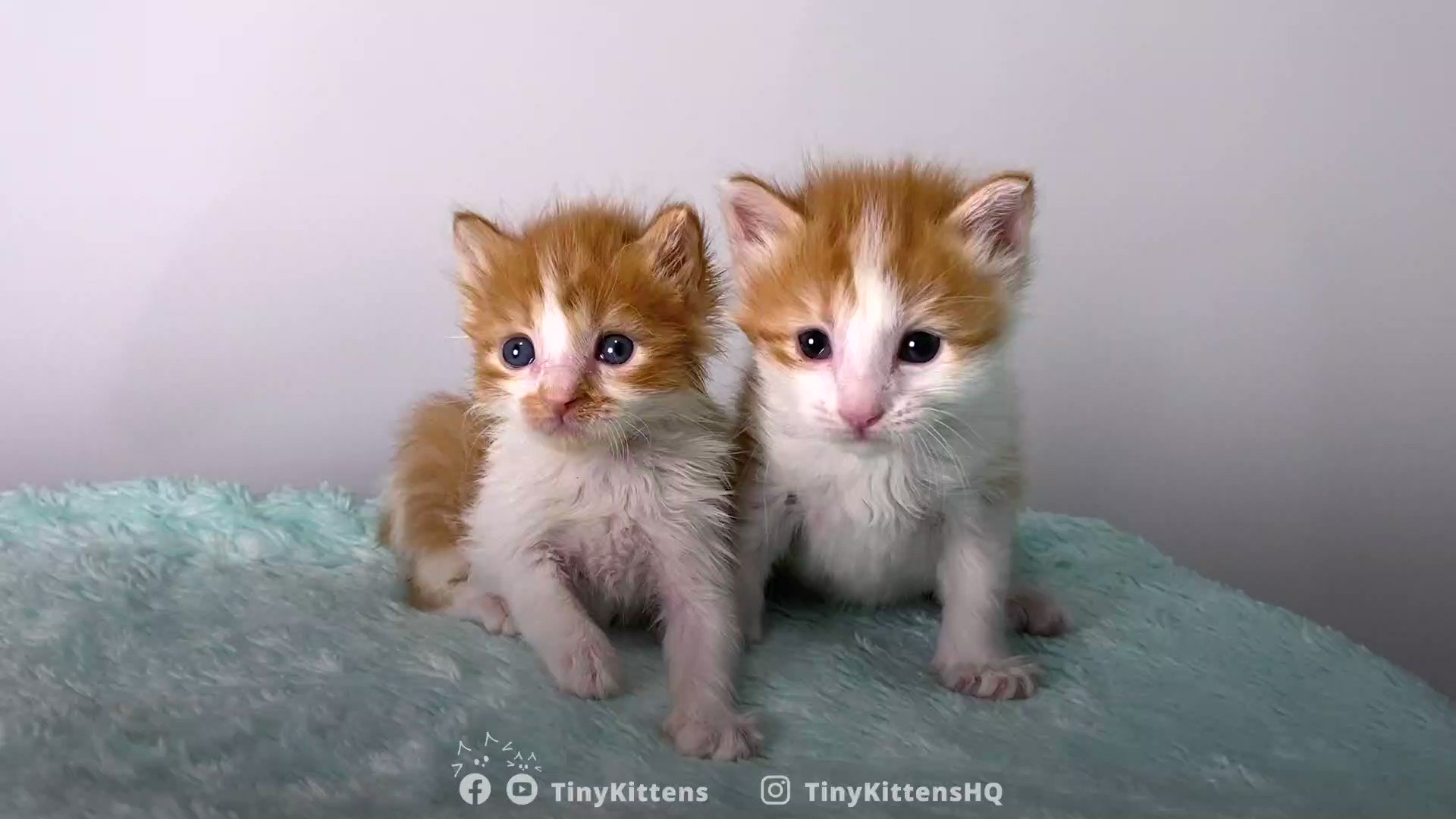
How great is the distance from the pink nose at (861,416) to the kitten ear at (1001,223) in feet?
0.75

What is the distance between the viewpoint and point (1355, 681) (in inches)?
50.1

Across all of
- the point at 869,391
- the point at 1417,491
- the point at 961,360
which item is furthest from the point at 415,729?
the point at 1417,491

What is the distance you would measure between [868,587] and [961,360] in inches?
13.2

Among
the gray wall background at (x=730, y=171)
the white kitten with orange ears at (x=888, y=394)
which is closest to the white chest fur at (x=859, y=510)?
the white kitten with orange ears at (x=888, y=394)

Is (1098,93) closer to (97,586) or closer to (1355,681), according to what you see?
(1355,681)

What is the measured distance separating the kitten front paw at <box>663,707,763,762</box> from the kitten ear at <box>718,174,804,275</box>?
1.61 ft

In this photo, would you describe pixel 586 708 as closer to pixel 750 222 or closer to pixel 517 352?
pixel 517 352

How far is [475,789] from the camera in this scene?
35.2 inches

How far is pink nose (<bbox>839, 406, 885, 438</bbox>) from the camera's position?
1.05m

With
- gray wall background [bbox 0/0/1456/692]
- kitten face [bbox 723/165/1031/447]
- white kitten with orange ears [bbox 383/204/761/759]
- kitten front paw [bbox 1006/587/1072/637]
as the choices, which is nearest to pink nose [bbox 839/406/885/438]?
kitten face [bbox 723/165/1031/447]

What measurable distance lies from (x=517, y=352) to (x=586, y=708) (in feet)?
1.25

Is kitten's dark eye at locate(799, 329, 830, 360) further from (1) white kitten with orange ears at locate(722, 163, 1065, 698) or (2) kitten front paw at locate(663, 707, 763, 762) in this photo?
(2) kitten front paw at locate(663, 707, 763, 762)

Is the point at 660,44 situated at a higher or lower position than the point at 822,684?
higher

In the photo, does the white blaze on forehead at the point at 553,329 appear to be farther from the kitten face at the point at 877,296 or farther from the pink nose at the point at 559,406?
the kitten face at the point at 877,296
